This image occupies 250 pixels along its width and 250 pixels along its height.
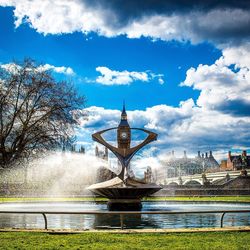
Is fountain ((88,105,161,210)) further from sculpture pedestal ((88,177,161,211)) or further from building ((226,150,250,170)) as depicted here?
building ((226,150,250,170))

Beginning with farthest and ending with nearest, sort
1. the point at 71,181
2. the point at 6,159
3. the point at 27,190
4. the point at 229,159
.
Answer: the point at 229,159, the point at 71,181, the point at 27,190, the point at 6,159

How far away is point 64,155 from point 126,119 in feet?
19.0

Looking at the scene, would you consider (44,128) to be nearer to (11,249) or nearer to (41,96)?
(41,96)

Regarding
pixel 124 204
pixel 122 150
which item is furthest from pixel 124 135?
pixel 124 204

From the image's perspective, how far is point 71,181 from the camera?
65.8 m

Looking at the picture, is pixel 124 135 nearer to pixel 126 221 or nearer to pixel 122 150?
pixel 122 150

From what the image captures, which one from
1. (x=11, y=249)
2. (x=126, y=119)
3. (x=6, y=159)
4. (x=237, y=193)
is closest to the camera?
(x=11, y=249)

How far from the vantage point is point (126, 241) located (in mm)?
10359

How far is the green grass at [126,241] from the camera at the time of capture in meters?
9.60

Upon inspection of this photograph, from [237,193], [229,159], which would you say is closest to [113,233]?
[237,193]

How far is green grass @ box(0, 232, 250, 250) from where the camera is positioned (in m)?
9.60

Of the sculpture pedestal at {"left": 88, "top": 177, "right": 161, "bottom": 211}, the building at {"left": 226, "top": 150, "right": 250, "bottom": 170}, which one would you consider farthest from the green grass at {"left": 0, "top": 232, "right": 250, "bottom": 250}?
the building at {"left": 226, "top": 150, "right": 250, "bottom": 170}

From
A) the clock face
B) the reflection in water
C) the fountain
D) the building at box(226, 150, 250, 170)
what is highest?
the building at box(226, 150, 250, 170)

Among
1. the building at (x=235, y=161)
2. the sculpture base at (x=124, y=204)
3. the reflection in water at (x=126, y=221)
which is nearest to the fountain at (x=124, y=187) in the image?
the sculpture base at (x=124, y=204)
